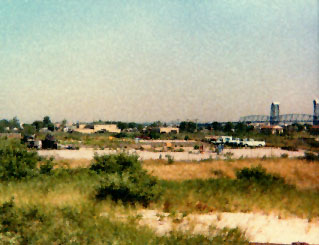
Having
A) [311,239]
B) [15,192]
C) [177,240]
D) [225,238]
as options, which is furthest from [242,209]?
[15,192]

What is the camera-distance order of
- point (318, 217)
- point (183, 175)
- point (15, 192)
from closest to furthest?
point (318, 217) → point (15, 192) → point (183, 175)

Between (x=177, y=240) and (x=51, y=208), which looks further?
(x=51, y=208)

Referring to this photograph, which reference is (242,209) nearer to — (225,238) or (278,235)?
(278,235)

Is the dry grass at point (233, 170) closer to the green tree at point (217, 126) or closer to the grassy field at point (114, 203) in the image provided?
the grassy field at point (114, 203)

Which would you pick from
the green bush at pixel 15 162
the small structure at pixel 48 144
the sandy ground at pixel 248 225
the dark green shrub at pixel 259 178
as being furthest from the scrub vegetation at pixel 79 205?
the small structure at pixel 48 144

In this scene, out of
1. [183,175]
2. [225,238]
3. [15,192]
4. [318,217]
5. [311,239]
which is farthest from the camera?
[183,175]

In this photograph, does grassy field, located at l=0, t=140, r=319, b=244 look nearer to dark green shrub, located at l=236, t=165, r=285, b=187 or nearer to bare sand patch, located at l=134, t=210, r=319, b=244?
dark green shrub, located at l=236, t=165, r=285, b=187

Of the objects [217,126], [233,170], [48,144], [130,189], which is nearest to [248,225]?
[130,189]
